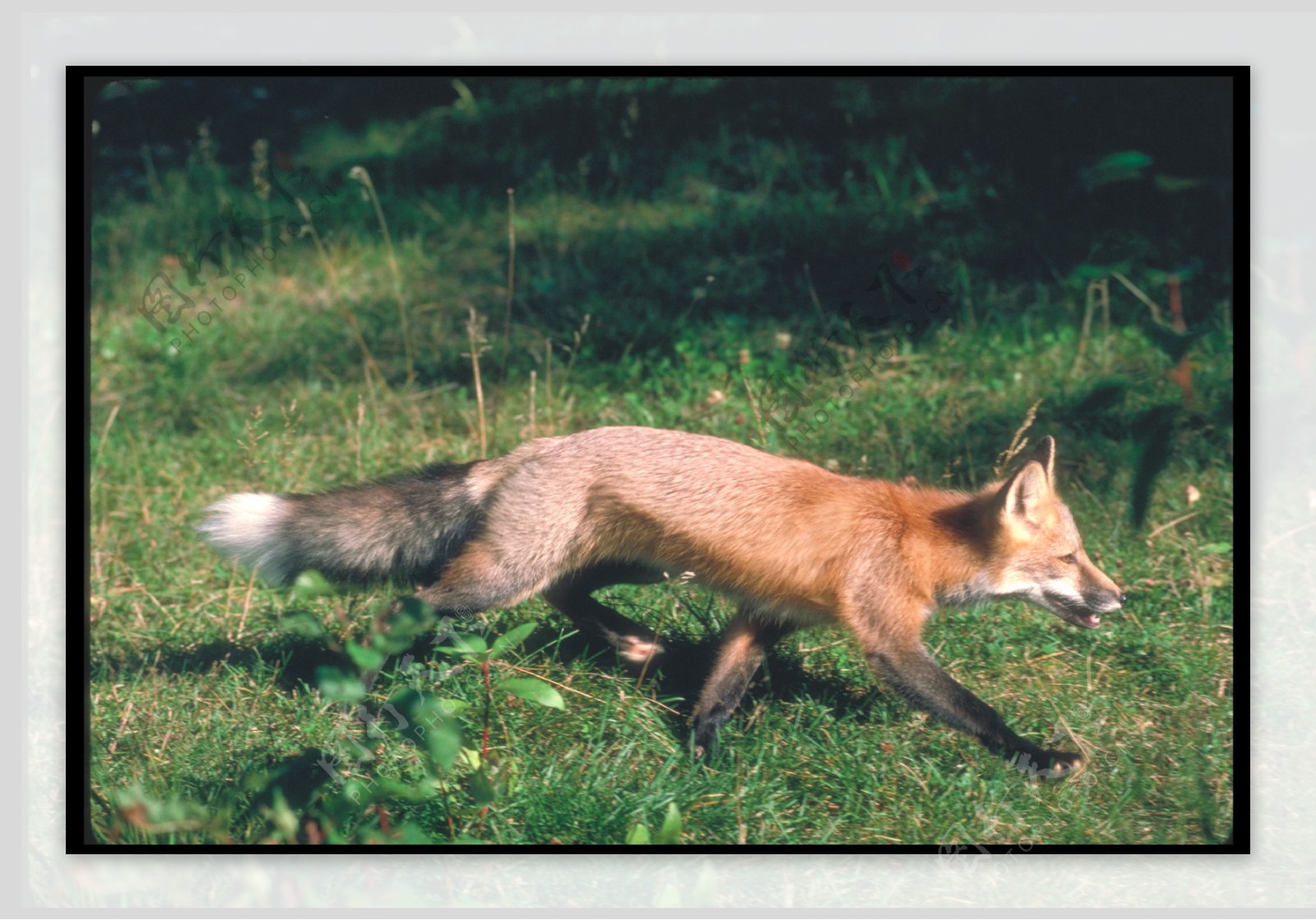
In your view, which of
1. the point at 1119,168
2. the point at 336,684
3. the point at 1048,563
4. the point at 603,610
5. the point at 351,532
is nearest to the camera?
the point at 336,684

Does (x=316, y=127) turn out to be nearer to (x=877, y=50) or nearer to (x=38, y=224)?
(x=38, y=224)

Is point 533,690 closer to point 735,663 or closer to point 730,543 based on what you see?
point 730,543

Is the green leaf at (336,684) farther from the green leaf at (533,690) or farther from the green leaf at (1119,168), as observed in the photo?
the green leaf at (1119,168)

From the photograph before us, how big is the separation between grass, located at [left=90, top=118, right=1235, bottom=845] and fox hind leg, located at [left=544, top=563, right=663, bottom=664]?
83 mm

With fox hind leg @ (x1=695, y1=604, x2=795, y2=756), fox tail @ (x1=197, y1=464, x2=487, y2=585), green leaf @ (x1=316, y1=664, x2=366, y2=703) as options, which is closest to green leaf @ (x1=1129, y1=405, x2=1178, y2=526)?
fox hind leg @ (x1=695, y1=604, x2=795, y2=756)

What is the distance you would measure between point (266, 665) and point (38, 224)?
4.98ft

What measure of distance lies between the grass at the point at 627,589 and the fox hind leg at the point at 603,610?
0.27ft

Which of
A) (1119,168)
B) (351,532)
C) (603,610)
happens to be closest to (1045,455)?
(603,610)

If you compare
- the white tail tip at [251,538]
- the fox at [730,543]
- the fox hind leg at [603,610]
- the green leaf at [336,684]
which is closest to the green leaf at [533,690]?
the green leaf at [336,684]

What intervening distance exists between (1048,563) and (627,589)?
141 centimetres

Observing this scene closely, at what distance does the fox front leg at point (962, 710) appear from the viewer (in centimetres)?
351

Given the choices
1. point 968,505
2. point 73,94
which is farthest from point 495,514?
point 73,94

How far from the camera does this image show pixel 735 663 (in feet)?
12.7

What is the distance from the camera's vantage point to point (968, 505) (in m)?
3.87
